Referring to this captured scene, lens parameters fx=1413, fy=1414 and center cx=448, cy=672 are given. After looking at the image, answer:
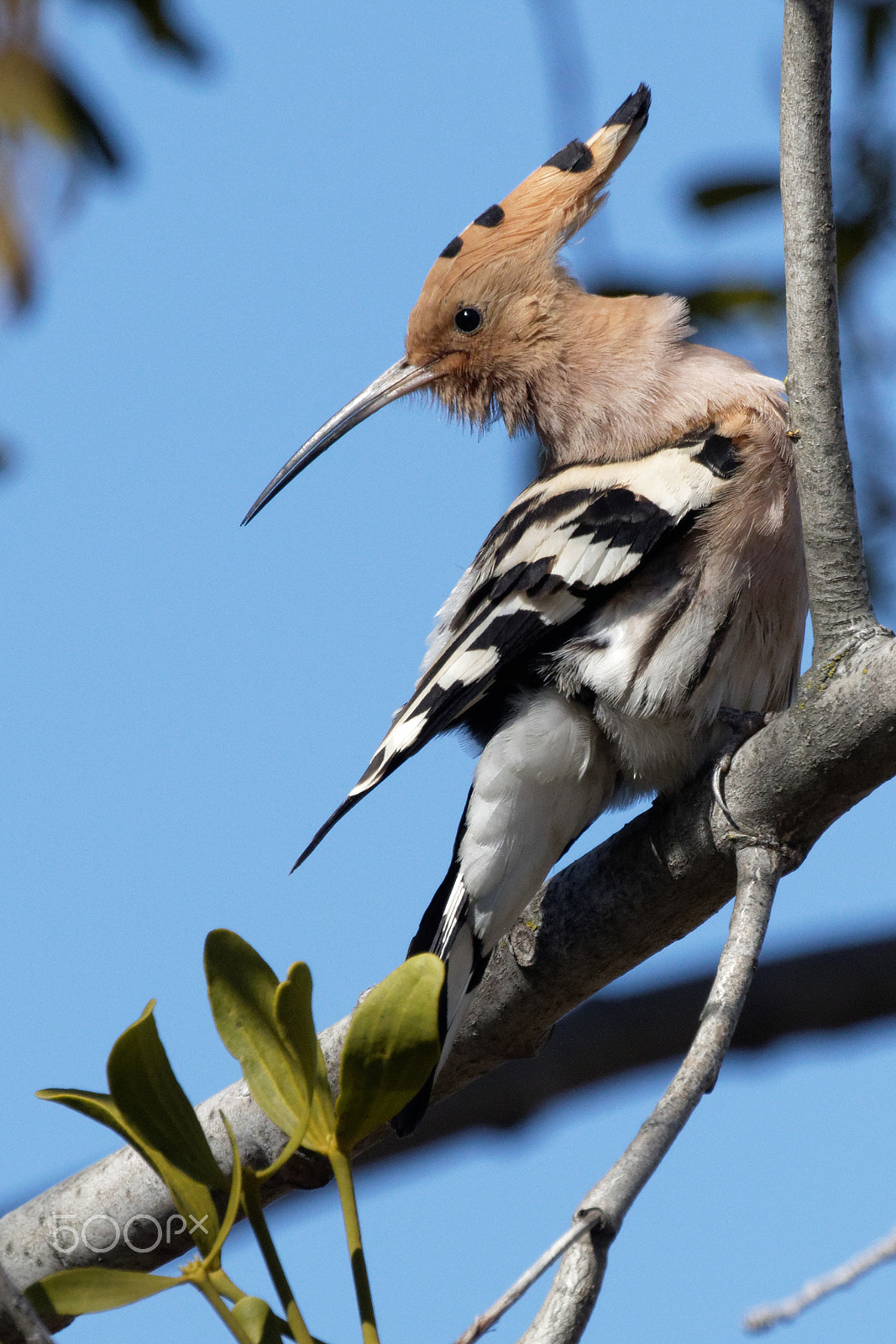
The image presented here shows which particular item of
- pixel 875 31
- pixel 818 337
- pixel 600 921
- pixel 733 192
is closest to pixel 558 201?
pixel 733 192

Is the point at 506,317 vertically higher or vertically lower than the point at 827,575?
higher

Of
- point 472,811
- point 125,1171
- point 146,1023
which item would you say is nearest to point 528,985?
point 472,811

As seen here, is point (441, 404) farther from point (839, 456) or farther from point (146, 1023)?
point (146, 1023)

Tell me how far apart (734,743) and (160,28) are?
951 millimetres

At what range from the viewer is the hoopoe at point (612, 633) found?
1562mm

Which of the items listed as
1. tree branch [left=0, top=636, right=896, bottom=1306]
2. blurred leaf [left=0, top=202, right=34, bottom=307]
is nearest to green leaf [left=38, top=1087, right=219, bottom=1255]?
tree branch [left=0, top=636, right=896, bottom=1306]

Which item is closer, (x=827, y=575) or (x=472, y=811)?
(x=827, y=575)

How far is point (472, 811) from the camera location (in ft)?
5.25

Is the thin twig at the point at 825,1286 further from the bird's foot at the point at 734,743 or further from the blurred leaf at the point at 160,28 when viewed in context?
the blurred leaf at the point at 160,28

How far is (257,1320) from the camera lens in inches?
31.8

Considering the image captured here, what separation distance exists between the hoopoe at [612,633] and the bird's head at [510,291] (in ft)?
0.61

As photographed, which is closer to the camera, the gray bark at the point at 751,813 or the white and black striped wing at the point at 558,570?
the gray bark at the point at 751,813

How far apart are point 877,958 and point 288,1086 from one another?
4.55 feet

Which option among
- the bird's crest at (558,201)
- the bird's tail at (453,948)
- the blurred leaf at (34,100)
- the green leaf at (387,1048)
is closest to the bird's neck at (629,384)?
the bird's crest at (558,201)
